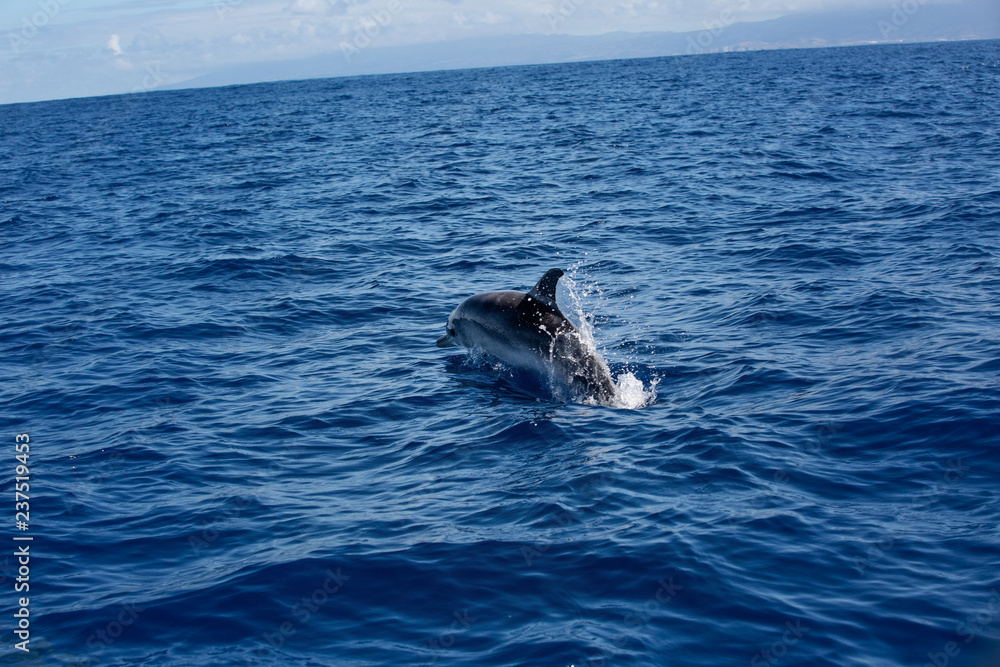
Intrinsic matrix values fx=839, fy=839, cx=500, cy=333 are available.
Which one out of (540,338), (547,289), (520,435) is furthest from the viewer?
(540,338)

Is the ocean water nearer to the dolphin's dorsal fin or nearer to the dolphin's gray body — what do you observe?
the dolphin's gray body

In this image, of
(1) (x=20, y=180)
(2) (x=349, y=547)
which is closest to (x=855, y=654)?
(2) (x=349, y=547)

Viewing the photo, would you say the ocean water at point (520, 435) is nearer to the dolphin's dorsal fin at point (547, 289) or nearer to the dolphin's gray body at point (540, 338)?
the dolphin's gray body at point (540, 338)

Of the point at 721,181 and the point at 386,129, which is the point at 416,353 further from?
the point at 386,129

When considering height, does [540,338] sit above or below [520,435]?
above

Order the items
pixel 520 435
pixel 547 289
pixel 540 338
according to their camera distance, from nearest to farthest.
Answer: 1. pixel 520 435
2. pixel 547 289
3. pixel 540 338

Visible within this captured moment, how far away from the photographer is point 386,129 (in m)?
58.2

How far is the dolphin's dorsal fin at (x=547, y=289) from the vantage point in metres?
12.3

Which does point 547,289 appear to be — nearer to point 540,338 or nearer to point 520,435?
point 540,338

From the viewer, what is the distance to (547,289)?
12641 millimetres

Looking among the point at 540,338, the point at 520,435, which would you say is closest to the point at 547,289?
the point at 540,338

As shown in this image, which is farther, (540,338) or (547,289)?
(540,338)

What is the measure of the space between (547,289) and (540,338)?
0.77m

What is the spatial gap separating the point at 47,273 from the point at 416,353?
13154mm
